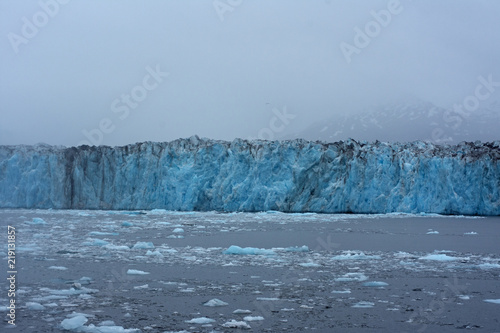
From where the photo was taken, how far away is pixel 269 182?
82.3 ft

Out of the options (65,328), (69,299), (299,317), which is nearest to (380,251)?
(299,317)

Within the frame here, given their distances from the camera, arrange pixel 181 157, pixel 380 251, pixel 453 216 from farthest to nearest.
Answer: pixel 181 157 < pixel 453 216 < pixel 380 251

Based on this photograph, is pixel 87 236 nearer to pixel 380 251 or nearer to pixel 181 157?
pixel 380 251

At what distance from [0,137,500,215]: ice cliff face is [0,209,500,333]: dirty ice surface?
14.0 metres

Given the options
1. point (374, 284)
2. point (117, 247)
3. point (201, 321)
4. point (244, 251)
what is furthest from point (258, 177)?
point (201, 321)

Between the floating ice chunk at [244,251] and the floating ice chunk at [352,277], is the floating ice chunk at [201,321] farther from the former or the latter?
the floating ice chunk at [244,251]

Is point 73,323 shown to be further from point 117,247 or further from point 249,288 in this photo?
point 117,247

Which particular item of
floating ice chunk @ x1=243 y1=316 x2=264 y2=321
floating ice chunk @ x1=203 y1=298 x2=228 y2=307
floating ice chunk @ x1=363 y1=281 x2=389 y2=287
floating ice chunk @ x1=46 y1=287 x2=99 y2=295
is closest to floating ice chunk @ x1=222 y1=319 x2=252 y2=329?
floating ice chunk @ x1=243 y1=316 x2=264 y2=321

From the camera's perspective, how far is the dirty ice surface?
4230mm

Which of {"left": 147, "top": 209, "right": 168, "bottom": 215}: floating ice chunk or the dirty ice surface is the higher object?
the dirty ice surface

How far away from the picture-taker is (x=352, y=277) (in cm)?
650

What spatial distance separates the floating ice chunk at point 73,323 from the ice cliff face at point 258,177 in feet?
68.2

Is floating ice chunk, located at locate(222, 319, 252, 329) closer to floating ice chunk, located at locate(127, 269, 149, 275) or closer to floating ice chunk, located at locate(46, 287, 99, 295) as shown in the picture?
floating ice chunk, located at locate(46, 287, 99, 295)

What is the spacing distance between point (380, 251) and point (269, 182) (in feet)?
51.0
